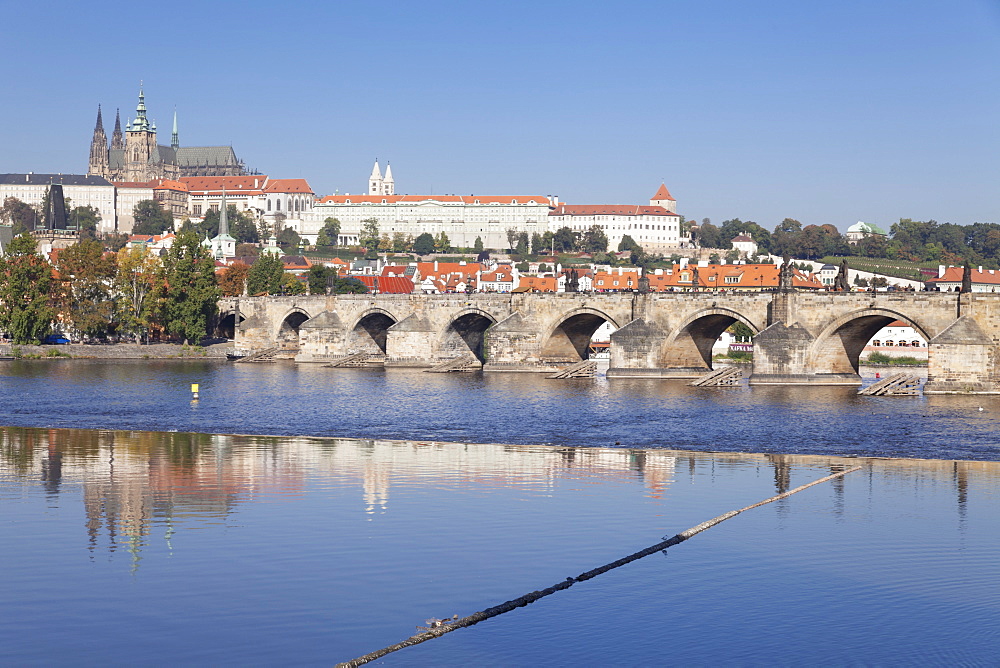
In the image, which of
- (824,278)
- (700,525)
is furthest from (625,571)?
(824,278)

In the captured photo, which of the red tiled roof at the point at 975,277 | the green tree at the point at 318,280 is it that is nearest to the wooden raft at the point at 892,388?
the green tree at the point at 318,280

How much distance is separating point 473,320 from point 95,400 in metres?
23.9

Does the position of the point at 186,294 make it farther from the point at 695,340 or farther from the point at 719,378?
the point at 719,378

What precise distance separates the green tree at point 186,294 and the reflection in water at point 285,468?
132 feet

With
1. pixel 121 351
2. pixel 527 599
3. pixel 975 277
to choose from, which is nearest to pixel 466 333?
pixel 121 351

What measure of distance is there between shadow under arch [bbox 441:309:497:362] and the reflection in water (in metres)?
30.2

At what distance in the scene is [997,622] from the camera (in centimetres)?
1645

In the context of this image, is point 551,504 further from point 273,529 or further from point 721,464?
point 721,464

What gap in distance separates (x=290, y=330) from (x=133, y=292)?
949 centimetres

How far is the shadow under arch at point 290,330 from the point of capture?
247 ft

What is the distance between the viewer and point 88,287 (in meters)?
76.2

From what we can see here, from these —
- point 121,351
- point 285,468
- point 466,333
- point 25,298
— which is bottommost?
point 285,468

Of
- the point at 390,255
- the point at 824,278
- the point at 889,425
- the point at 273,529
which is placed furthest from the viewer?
the point at 390,255

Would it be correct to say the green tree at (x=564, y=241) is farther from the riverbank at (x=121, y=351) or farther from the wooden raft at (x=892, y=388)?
the wooden raft at (x=892, y=388)
